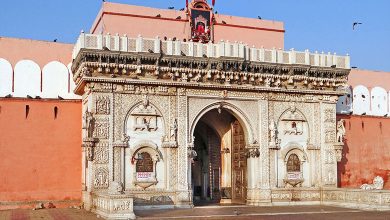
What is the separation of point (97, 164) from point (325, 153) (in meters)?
8.34

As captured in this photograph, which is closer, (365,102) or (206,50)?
(206,50)

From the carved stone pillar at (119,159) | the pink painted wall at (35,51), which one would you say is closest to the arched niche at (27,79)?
the pink painted wall at (35,51)

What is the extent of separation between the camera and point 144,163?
1847cm

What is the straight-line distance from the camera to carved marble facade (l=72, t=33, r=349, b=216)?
17.9 m

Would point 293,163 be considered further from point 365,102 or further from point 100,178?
point 100,178

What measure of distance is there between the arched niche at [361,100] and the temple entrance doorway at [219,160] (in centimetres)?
679

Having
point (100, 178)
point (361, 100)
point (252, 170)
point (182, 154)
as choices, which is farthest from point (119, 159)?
point (361, 100)

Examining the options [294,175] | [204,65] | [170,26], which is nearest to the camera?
[204,65]

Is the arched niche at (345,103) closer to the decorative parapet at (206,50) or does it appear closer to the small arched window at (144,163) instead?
the decorative parapet at (206,50)

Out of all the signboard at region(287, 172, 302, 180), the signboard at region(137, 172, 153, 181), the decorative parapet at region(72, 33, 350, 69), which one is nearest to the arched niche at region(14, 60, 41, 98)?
the decorative parapet at region(72, 33, 350, 69)

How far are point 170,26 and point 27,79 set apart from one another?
18.0 feet

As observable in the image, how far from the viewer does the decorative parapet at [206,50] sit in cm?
1792

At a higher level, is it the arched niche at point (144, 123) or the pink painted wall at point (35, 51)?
the pink painted wall at point (35, 51)

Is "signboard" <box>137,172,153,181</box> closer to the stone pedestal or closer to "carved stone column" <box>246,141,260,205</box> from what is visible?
the stone pedestal
